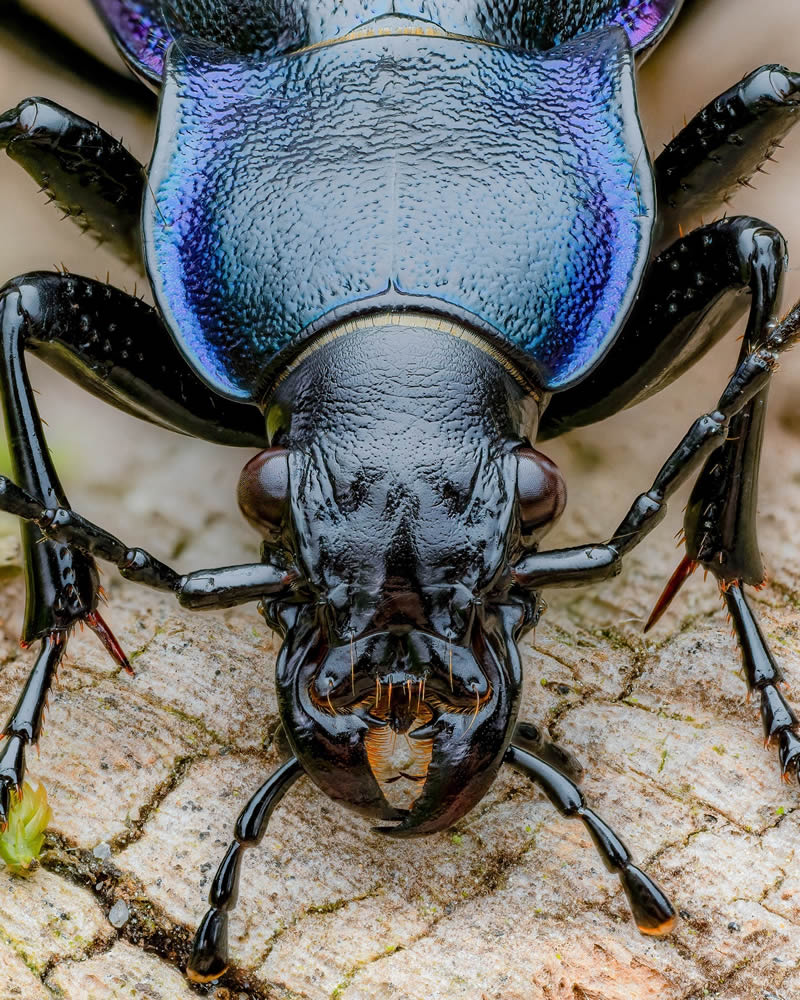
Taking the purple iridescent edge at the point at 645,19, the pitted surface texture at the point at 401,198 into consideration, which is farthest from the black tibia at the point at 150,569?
the purple iridescent edge at the point at 645,19

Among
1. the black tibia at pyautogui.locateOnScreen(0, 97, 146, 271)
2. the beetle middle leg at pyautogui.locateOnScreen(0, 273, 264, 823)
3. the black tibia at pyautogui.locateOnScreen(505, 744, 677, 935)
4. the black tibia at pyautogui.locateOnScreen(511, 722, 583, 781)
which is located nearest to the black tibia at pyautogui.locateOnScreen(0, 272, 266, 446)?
the beetle middle leg at pyautogui.locateOnScreen(0, 273, 264, 823)

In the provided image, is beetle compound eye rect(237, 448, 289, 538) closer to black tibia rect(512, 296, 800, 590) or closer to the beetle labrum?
the beetle labrum

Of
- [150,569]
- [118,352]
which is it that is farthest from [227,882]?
[118,352]

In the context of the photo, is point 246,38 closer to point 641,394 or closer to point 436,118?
point 436,118

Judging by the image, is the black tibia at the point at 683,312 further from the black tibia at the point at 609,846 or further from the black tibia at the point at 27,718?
the black tibia at the point at 27,718

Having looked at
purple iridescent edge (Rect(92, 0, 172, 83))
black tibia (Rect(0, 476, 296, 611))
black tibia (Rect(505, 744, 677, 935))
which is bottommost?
black tibia (Rect(505, 744, 677, 935))

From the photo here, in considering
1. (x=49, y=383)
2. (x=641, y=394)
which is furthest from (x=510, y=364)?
(x=49, y=383)
